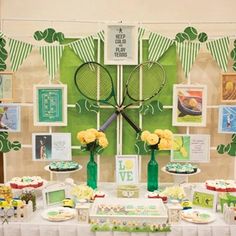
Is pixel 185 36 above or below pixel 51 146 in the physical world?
above

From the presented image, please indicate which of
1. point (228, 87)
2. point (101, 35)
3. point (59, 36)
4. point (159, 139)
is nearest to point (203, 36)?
point (228, 87)

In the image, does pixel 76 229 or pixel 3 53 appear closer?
pixel 76 229

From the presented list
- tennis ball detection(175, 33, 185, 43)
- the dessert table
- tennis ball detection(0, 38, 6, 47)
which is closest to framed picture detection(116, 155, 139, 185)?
the dessert table

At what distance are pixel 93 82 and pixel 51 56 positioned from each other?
1.20ft

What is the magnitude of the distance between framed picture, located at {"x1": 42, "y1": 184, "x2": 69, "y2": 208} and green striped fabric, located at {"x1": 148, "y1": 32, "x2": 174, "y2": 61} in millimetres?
1161

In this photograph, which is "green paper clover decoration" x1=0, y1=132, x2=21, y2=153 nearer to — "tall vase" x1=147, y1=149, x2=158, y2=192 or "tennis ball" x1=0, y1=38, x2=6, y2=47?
"tennis ball" x1=0, y1=38, x2=6, y2=47

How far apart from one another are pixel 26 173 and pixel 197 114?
1457 millimetres

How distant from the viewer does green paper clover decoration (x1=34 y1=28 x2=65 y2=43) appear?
2805 millimetres

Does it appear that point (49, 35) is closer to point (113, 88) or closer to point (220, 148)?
point (113, 88)

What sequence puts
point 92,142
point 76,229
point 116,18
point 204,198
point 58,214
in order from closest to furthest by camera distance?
point 76,229, point 58,214, point 204,198, point 92,142, point 116,18

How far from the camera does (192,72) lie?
3016 mm

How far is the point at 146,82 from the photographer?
9.53ft

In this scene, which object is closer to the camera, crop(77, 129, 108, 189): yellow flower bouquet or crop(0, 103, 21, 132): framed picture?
crop(77, 129, 108, 189): yellow flower bouquet

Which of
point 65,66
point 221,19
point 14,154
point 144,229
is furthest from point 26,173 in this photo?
point 221,19
